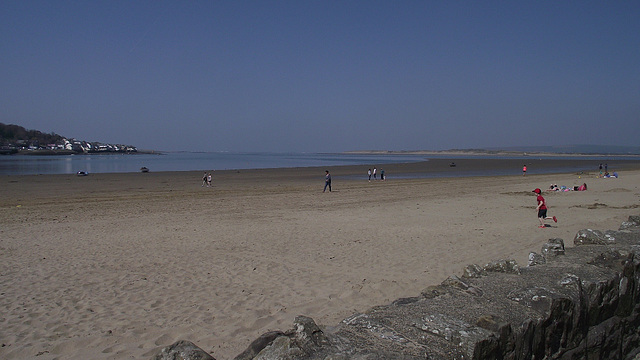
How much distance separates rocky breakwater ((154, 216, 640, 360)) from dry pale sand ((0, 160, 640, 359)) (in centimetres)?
242

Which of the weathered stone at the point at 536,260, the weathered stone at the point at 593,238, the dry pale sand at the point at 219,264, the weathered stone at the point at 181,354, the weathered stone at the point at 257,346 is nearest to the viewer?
the weathered stone at the point at 181,354

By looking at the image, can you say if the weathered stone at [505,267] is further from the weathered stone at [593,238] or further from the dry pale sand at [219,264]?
the dry pale sand at [219,264]

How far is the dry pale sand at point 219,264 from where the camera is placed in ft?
17.4

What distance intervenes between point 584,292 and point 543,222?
1033 centimetres

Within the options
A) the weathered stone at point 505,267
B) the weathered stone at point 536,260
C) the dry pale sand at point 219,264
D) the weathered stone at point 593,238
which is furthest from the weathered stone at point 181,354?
the weathered stone at point 593,238

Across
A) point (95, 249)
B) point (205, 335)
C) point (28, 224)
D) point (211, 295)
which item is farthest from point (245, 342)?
point (28, 224)

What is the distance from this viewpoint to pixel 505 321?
2762 millimetres

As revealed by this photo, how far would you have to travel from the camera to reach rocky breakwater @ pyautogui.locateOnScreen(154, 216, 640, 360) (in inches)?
97.7

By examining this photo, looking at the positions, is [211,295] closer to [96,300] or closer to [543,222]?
[96,300]

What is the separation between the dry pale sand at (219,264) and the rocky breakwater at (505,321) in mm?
2417

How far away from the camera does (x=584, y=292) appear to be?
3398 millimetres

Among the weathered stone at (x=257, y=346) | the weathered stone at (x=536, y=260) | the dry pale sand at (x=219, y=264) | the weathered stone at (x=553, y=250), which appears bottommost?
Result: the dry pale sand at (x=219, y=264)

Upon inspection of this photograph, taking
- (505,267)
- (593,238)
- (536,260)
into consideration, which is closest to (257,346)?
(505,267)

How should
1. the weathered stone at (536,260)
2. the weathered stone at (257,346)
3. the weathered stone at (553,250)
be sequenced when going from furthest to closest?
1. the weathered stone at (553,250)
2. the weathered stone at (536,260)
3. the weathered stone at (257,346)
